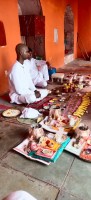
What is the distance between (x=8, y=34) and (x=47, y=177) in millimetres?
3069

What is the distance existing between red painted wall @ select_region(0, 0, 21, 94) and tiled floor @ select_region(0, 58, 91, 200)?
2186 mm

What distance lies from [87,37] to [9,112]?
5.71 metres

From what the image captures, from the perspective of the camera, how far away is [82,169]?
170 centimetres

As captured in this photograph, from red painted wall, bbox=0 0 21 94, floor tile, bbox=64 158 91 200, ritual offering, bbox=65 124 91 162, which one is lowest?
floor tile, bbox=64 158 91 200

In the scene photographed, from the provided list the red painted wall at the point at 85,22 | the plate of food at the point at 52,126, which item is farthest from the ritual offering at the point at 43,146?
the red painted wall at the point at 85,22

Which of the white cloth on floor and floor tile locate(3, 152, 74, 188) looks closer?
floor tile locate(3, 152, 74, 188)

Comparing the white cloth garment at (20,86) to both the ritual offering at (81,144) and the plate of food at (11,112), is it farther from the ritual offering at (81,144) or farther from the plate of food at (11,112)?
the ritual offering at (81,144)

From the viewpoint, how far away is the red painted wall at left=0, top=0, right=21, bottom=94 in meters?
3.68

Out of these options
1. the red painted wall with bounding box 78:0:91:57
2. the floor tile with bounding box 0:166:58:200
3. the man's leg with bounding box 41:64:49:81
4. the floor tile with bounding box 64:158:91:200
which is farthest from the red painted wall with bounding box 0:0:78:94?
the floor tile with bounding box 64:158:91:200

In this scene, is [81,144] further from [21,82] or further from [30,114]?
[21,82]

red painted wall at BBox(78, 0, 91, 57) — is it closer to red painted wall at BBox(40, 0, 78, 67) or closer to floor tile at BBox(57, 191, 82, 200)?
red painted wall at BBox(40, 0, 78, 67)

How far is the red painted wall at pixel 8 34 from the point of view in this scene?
3684mm

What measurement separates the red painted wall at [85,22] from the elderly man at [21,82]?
4.94m

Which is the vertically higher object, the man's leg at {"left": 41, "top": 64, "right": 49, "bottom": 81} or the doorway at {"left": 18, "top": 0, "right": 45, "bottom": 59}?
the doorway at {"left": 18, "top": 0, "right": 45, "bottom": 59}
